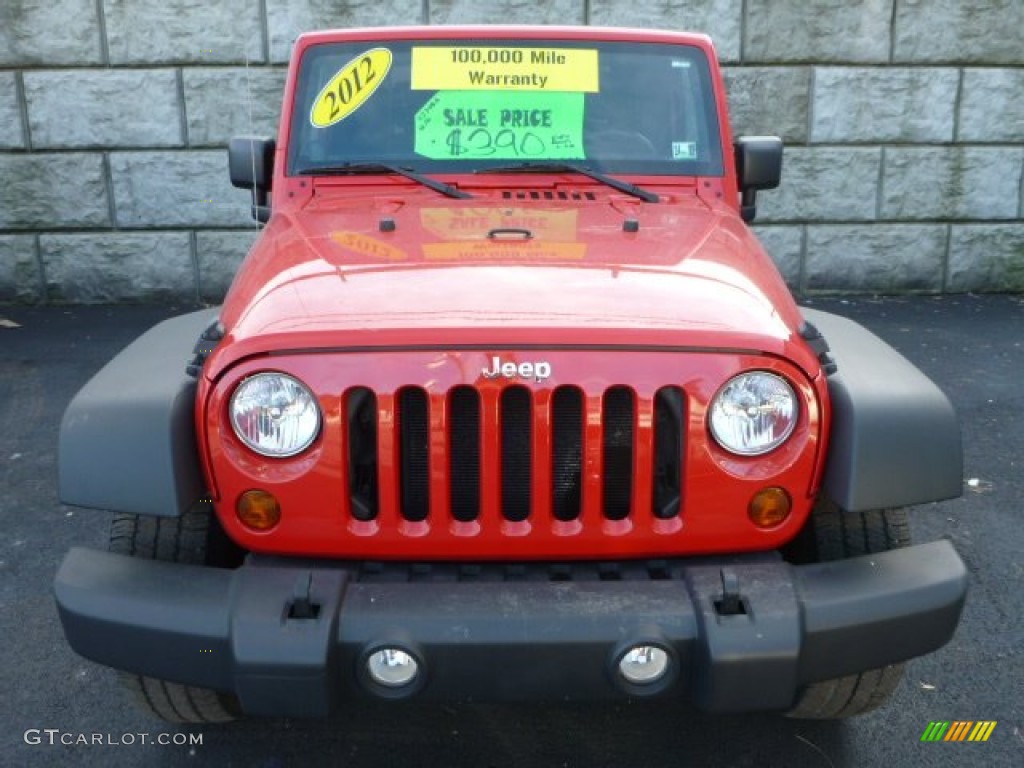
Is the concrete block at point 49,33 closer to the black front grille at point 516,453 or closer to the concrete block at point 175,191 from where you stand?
the concrete block at point 175,191

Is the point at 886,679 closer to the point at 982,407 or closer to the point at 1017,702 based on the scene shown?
the point at 1017,702

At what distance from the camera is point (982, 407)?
17.8 ft

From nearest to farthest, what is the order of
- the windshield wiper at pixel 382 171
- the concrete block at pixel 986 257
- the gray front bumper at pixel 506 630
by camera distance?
1. the gray front bumper at pixel 506 630
2. the windshield wiper at pixel 382 171
3. the concrete block at pixel 986 257

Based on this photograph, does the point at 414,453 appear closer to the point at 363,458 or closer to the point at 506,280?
the point at 363,458

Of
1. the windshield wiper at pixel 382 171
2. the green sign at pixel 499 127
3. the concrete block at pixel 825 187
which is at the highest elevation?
the green sign at pixel 499 127

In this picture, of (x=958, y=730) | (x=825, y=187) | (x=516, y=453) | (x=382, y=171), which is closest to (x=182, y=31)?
(x=382, y=171)

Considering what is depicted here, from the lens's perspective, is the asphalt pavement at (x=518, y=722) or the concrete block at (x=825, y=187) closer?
the asphalt pavement at (x=518, y=722)

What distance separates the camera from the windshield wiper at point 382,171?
3162 millimetres

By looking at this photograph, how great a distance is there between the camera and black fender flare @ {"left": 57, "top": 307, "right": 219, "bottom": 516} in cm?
211

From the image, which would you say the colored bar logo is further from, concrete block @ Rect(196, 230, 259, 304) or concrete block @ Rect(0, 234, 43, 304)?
concrete block @ Rect(0, 234, 43, 304)

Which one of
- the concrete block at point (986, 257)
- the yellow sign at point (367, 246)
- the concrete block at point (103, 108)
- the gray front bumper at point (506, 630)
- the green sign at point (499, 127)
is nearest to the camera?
the gray front bumper at point (506, 630)

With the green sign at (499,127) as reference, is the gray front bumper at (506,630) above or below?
below

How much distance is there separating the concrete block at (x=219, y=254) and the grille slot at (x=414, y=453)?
18.2 feet
